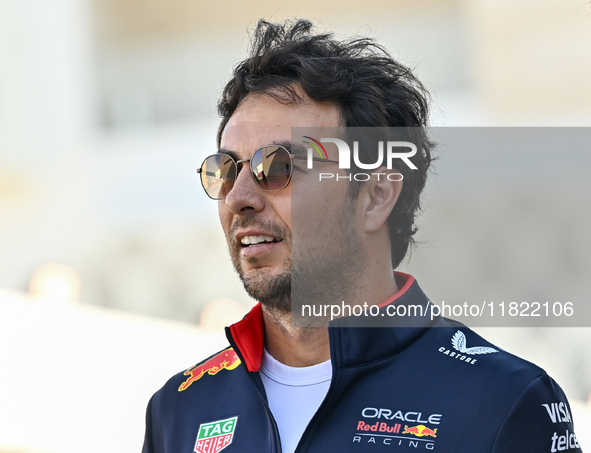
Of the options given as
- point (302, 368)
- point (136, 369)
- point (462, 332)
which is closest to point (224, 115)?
point (302, 368)

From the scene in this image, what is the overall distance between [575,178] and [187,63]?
3.51m

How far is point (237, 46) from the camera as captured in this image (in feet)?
19.0

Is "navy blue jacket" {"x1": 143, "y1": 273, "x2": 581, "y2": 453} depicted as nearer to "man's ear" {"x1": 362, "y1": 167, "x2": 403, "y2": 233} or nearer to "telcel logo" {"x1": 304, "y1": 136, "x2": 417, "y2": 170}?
"man's ear" {"x1": 362, "y1": 167, "x2": 403, "y2": 233}

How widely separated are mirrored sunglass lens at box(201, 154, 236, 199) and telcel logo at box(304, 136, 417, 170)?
0.67 ft

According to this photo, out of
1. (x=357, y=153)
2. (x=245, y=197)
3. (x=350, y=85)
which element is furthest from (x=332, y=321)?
(x=350, y=85)

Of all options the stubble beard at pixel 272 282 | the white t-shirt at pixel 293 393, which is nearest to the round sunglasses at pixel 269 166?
the stubble beard at pixel 272 282

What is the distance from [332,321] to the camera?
4.94 feet

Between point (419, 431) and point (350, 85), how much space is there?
3.00ft

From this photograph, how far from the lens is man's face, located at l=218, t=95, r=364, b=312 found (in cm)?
160

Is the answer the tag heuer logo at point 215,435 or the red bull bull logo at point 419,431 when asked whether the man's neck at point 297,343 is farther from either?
the red bull bull logo at point 419,431

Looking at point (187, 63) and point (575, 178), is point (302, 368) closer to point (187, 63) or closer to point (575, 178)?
point (575, 178)

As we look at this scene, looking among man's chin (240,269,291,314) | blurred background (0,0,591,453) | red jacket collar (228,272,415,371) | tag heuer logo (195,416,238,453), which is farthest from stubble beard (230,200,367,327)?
blurred background (0,0,591,453)

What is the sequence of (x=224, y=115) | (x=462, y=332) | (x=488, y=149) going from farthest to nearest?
(x=488, y=149) → (x=224, y=115) → (x=462, y=332)

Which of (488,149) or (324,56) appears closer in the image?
(324,56)
